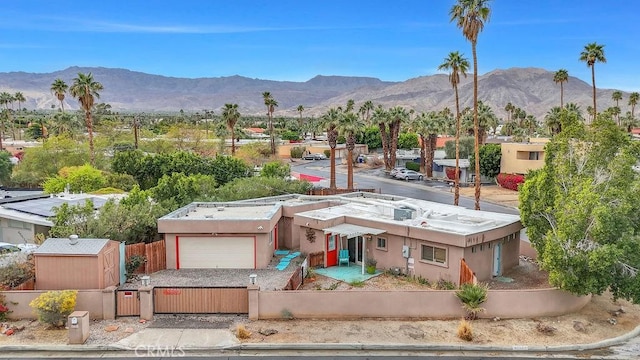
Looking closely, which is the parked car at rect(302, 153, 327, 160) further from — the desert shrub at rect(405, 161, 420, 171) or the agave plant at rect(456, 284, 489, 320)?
the agave plant at rect(456, 284, 489, 320)

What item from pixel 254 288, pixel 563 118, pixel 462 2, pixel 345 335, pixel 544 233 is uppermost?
pixel 462 2

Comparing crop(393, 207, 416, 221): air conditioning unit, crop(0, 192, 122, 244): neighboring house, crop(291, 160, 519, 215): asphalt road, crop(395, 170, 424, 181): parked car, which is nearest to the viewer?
crop(393, 207, 416, 221): air conditioning unit

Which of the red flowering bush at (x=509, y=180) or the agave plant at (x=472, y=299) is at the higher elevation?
the red flowering bush at (x=509, y=180)

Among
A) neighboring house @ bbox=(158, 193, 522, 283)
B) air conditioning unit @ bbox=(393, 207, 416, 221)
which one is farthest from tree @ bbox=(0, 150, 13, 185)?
air conditioning unit @ bbox=(393, 207, 416, 221)

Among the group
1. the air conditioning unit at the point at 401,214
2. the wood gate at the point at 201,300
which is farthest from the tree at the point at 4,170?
the air conditioning unit at the point at 401,214

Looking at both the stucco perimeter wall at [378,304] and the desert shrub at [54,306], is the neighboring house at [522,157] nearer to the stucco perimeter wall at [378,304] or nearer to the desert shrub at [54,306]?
the stucco perimeter wall at [378,304]

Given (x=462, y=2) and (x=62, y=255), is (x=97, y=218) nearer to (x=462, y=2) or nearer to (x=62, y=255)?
(x=62, y=255)

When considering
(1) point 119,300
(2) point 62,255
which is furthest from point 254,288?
(2) point 62,255
